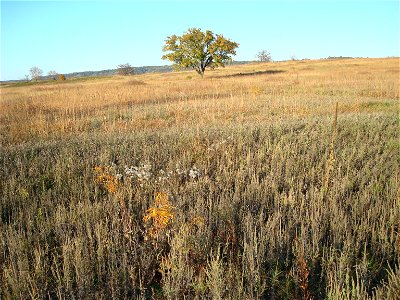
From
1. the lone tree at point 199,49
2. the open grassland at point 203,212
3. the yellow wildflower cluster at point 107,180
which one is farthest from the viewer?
the lone tree at point 199,49

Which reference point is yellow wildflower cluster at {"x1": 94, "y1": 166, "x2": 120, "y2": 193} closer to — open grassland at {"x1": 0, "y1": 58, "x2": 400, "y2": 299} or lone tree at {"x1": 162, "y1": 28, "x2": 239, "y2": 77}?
open grassland at {"x1": 0, "y1": 58, "x2": 400, "y2": 299}

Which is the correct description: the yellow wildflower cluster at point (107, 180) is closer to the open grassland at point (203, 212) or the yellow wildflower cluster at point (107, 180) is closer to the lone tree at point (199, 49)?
the open grassland at point (203, 212)

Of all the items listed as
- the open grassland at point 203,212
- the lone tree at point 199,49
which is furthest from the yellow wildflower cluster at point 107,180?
the lone tree at point 199,49

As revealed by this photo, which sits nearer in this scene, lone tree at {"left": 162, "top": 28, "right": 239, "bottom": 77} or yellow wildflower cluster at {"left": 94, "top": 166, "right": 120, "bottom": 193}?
yellow wildflower cluster at {"left": 94, "top": 166, "right": 120, "bottom": 193}

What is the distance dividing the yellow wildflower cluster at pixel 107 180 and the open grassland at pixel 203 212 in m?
0.03

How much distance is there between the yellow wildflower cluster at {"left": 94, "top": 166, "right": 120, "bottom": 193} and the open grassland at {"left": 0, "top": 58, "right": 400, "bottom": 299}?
3 centimetres

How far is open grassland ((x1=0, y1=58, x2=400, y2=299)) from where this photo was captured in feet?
8.60

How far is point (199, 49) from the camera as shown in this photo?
45.7m

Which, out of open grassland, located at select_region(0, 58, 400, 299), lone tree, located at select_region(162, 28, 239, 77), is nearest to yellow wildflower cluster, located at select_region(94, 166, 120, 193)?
open grassland, located at select_region(0, 58, 400, 299)

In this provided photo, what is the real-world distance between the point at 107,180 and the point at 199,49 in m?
43.7

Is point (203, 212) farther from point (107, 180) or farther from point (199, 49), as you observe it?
point (199, 49)

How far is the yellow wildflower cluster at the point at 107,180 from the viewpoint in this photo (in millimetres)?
4240

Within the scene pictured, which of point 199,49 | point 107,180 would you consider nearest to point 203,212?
point 107,180

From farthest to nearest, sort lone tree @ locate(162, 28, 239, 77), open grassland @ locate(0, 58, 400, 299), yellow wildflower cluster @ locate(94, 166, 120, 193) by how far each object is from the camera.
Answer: lone tree @ locate(162, 28, 239, 77)
yellow wildflower cluster @ locate(94, 166, 120, 193)
open grassland @ locate(0, 58, 400, 299)
